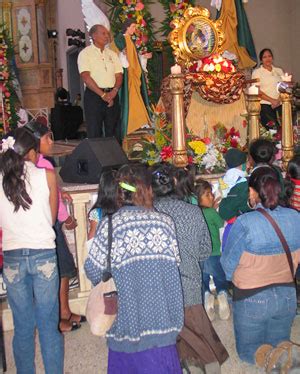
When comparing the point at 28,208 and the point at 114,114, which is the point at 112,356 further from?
the point at 114,114

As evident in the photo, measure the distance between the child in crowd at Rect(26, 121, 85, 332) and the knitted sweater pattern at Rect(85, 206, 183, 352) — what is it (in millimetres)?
676

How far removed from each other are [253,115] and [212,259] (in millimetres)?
1913

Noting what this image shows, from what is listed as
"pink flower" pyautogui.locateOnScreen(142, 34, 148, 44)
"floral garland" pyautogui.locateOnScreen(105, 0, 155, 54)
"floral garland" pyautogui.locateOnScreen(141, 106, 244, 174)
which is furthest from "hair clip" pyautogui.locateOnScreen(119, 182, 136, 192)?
"pink flower" pyautogui.locateOnScreen(142, 34, 148, 44)

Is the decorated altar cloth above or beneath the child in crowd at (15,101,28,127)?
beneath

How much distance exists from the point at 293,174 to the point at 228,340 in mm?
1242

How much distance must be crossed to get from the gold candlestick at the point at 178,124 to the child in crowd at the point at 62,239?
121cm

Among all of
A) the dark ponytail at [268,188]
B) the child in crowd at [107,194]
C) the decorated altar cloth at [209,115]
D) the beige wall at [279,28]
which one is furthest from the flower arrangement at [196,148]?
the beige wall at [279,28]

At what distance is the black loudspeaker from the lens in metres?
4.43

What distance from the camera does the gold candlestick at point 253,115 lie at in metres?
5.34

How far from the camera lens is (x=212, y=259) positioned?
13.3 feet

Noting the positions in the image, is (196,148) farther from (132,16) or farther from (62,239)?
(132,16)

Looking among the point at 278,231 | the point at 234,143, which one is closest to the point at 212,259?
the point at 278,231

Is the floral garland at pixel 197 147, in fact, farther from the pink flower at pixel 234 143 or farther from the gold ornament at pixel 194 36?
the gold ornament at pixel 194 36

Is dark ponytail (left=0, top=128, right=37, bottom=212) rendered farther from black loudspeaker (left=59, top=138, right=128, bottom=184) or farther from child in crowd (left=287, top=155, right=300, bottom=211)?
child in crowd (left=287, top=155, right=300, bottom=211)
